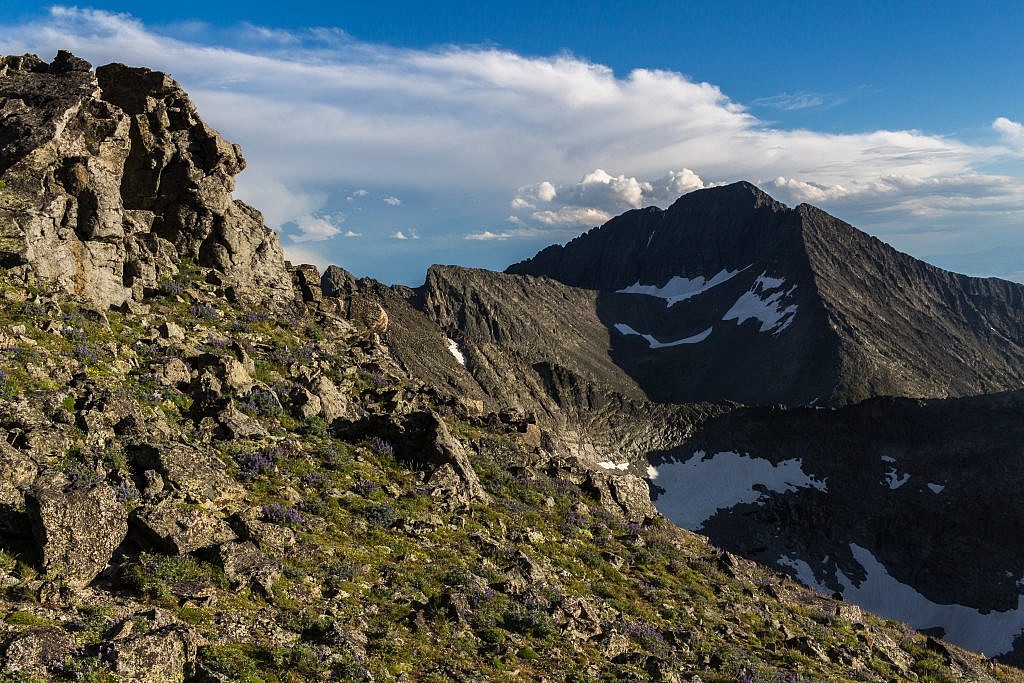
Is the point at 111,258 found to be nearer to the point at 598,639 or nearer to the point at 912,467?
the point at 598,639

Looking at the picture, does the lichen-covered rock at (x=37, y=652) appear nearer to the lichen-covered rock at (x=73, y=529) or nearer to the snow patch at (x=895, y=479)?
the lichen-covered rock at (x=73, y=529)

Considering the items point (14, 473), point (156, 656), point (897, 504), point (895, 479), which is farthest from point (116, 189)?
point (895, 479)

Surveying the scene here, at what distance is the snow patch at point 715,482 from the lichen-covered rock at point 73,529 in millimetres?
126595

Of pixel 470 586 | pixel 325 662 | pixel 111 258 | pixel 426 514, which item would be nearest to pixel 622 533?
pixel 426 514

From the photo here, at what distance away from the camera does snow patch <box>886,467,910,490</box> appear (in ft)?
417

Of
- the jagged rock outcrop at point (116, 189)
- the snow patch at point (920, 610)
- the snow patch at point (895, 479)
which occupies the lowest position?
the snow patch at point (920, 610)

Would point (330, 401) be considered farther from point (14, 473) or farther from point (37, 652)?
point (37, 652)

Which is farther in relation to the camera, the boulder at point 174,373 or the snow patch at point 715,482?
the snow patch at point 715,482

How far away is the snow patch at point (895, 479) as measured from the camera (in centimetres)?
12719

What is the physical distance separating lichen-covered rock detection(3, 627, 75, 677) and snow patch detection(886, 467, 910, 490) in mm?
149045

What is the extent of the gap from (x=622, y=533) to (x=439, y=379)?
422 ft

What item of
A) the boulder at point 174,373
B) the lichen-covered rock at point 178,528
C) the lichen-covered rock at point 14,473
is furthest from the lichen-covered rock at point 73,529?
the boulder at point 174,373

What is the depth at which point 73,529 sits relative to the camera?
11.4 m

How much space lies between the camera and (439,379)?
154 m
